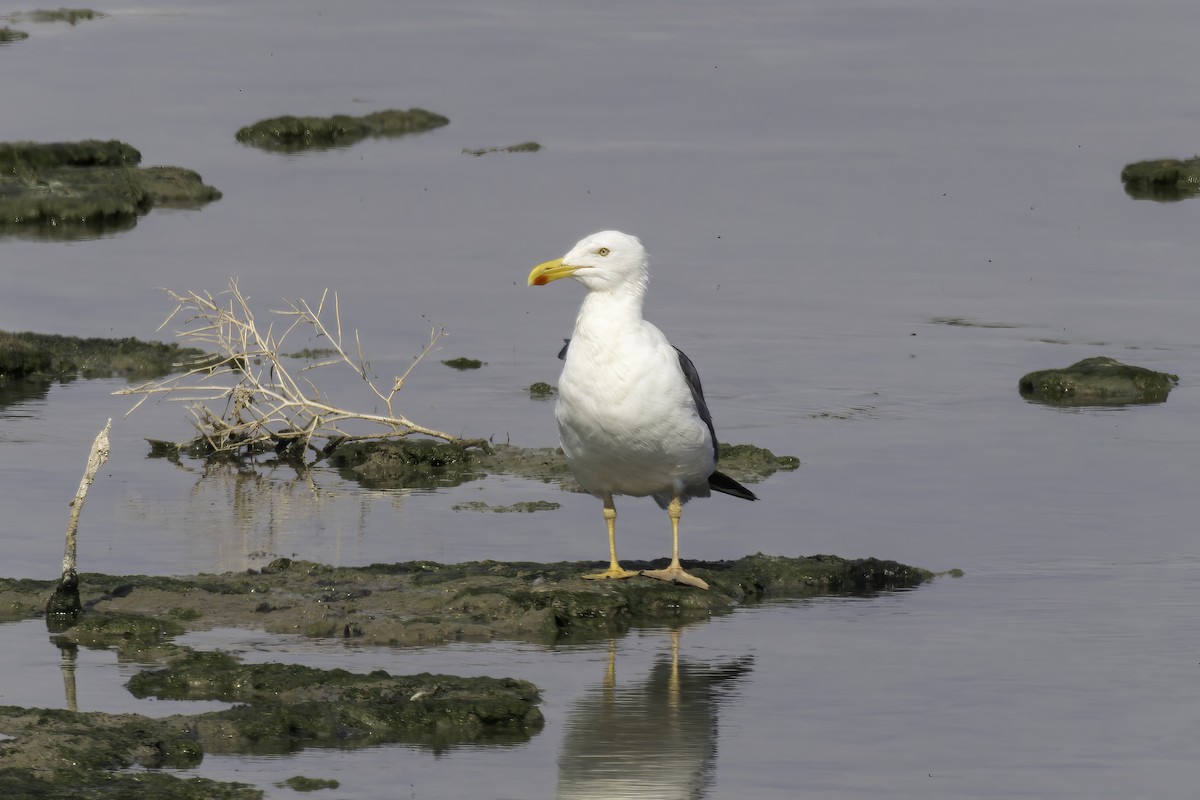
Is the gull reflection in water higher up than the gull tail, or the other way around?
the gull tail

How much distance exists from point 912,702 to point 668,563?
9.51ft

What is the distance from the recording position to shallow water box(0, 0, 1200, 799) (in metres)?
9.63

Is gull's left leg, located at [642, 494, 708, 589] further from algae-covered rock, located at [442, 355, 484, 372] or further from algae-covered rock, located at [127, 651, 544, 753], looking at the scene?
algae-covered rock, located at [442, 355, 484, 372]

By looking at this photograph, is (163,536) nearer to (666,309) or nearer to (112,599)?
(112,599)

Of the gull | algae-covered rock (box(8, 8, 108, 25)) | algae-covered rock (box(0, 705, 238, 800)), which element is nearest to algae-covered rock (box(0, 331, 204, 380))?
the gull

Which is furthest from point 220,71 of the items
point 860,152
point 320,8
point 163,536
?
point 163,536

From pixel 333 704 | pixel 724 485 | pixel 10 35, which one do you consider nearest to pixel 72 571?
pixel 333 704

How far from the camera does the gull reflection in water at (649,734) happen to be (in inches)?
333

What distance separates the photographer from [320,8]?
151 feet

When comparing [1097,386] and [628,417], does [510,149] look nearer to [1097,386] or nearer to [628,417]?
[1097,386]

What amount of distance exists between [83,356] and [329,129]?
14.6 meters

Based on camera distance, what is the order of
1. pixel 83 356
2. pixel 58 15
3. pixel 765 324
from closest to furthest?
pixel 83 356
pixel 765 324
pixel 58 15

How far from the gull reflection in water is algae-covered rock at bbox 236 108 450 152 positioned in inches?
866

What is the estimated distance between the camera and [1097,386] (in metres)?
17.1
